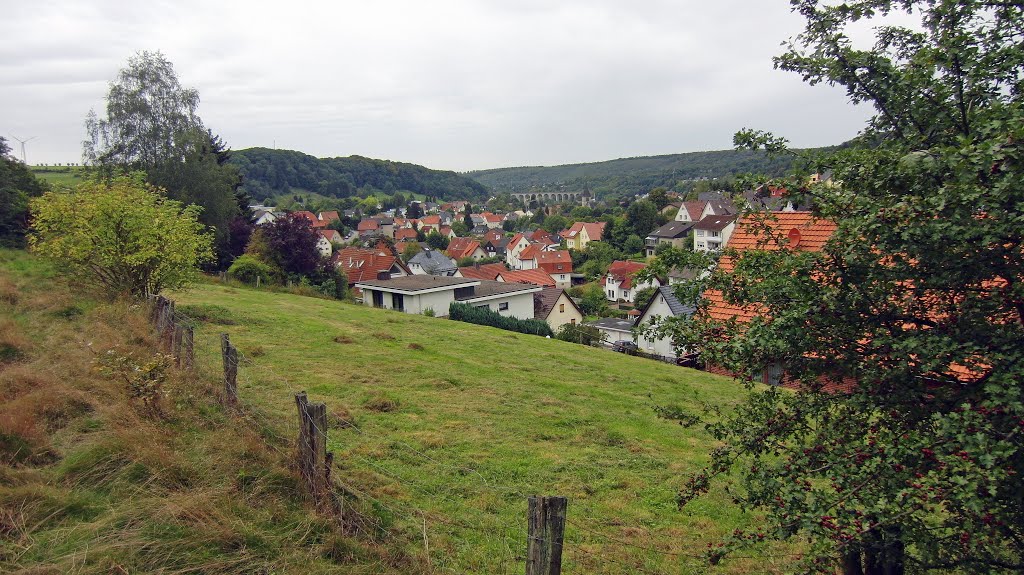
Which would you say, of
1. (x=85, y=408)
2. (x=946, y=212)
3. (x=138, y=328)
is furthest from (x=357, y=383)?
(x=946, y=212)

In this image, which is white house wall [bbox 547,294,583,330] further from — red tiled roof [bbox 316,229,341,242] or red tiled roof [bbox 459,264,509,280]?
red tiled roof [bbox 316,229,341,242]

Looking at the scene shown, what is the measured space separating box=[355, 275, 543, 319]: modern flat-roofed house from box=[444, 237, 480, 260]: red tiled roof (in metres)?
57.2

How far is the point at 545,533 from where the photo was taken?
12.7 feet

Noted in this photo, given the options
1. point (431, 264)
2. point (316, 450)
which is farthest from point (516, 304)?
point (316, 450)

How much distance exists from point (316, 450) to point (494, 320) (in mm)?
26993

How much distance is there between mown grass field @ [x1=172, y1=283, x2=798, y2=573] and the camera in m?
6.54

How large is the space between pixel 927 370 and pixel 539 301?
3994 cm

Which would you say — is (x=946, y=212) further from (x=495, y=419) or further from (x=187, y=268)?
(x=187, y=268)

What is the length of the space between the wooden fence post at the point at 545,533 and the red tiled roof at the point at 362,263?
46.0 meters

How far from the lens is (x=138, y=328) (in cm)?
1166

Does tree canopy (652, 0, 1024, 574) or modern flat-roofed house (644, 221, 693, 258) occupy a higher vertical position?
tree canopy (652, 0, 1024, 574)

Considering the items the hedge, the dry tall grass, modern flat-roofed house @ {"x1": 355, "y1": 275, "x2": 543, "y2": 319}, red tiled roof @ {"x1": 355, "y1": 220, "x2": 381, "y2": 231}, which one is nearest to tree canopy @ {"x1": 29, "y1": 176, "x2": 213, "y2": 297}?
the dry tall grass

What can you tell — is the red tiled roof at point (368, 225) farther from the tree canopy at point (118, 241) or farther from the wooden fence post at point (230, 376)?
the wooden fence post at point (230, 376)

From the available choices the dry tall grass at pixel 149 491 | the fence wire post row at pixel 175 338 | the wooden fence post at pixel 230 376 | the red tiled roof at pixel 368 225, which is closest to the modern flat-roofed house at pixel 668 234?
the red tiled roof at pixel 368 225
